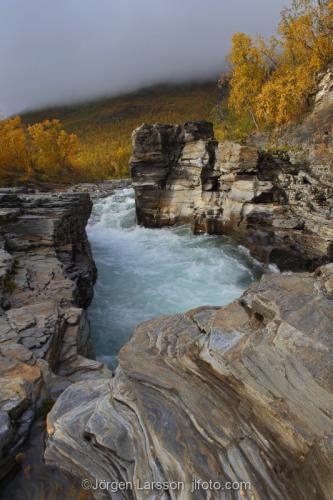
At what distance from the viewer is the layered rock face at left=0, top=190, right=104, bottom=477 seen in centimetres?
524

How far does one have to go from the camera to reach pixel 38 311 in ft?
27.7

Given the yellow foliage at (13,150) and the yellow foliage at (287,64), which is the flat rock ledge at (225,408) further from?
the yellow foliage at (13,150)

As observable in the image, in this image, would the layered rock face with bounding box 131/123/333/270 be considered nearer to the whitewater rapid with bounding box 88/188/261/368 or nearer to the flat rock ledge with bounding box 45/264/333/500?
the whitewater rapid with bounding box 88/188/261/368

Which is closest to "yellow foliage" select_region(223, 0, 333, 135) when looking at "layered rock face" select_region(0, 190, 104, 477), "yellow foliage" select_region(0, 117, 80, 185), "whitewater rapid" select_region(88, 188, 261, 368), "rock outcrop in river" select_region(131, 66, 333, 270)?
"rock outcrop in river" select_region(131, 66, 333, 270)

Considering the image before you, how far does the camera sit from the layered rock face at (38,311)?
5242mm

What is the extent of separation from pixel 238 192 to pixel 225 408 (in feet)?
56.9

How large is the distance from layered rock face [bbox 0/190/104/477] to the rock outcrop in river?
9230 mm

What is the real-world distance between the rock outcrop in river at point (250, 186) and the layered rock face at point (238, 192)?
0.17 feet

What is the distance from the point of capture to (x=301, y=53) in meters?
24.9

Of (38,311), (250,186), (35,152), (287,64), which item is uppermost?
(287,64)

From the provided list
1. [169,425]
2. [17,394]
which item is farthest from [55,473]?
[169,425]

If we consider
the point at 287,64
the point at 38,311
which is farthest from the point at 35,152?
the point at 38,311

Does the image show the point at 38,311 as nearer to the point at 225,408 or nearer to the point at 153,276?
the point at 225,408

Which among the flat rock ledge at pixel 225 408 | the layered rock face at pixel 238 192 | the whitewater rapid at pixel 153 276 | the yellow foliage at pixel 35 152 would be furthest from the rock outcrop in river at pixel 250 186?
the yellow foliage at pixel 35 152
